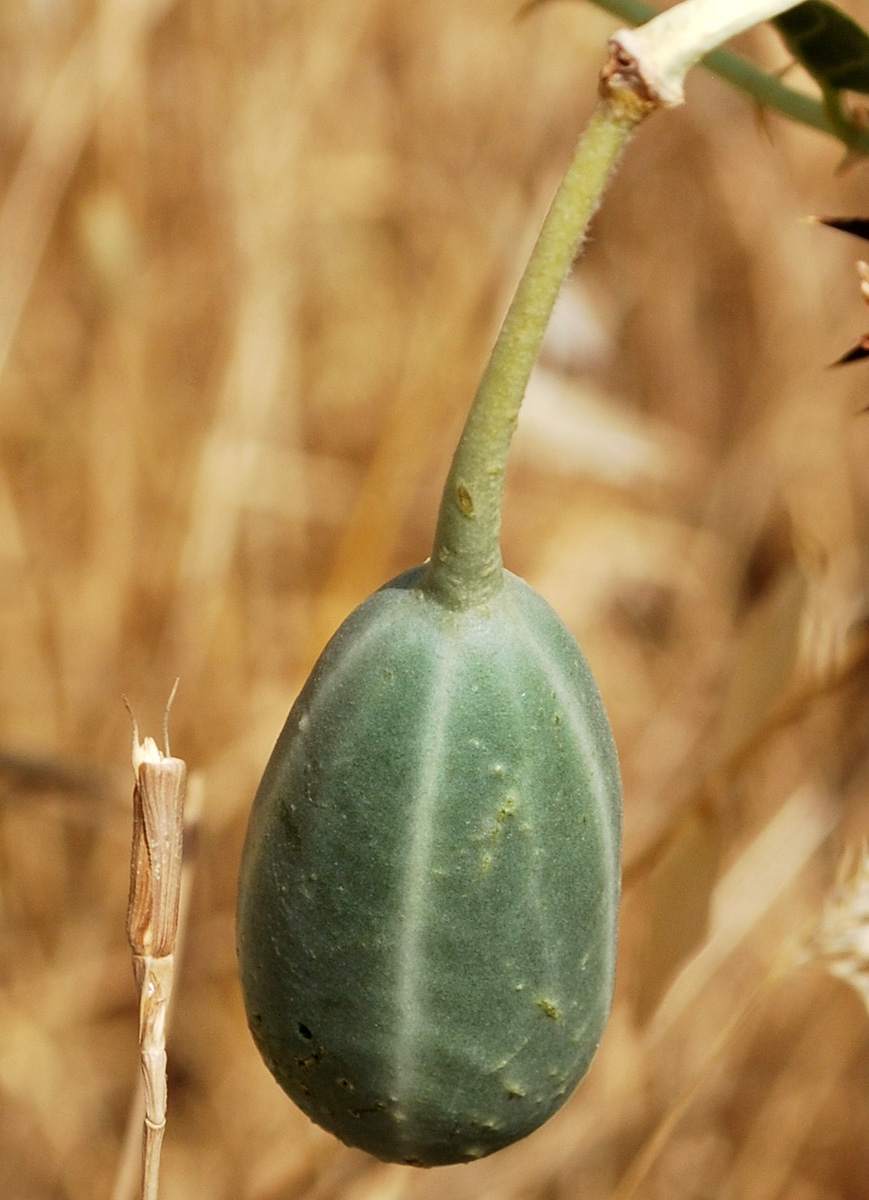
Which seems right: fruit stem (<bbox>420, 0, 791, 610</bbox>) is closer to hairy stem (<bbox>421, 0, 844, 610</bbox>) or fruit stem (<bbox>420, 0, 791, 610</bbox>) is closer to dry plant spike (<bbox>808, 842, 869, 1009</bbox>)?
hairy stem (<bbox>421, 0, 844, 610</bbox>)

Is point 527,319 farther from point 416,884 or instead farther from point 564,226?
point 416,884

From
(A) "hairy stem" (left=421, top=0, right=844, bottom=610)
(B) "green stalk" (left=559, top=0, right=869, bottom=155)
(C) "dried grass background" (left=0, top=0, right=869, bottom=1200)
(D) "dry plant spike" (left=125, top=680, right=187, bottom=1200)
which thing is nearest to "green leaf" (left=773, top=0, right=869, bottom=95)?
(B) "green stalk" (left=559, top=0, right=869, bottom=155)

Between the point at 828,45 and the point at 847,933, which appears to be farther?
the point at 847,933

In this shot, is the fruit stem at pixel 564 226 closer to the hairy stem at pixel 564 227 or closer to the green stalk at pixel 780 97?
the hairy stem at pixel 564 227

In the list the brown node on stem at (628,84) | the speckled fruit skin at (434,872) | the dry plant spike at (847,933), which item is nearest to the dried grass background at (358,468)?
the dry plant spike at (847,933)

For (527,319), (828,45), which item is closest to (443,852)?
(527,319)
